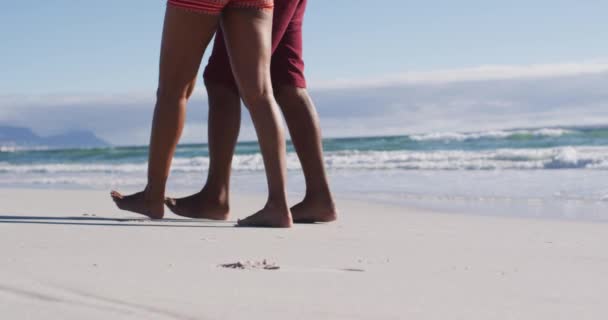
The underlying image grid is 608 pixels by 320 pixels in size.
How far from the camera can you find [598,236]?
316cm

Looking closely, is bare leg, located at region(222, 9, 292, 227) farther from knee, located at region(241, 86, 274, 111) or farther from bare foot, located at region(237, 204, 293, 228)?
bare foot, located at region(237, 204, 293, 228)

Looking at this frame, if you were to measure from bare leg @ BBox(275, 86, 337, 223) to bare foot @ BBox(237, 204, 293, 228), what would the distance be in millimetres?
329

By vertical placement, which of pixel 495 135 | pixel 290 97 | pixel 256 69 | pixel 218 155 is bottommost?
pixel 495 135

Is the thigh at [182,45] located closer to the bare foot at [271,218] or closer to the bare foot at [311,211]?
the bare foot at [271,218]

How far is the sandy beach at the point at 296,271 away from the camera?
164 cm

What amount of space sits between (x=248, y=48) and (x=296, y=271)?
115 cm

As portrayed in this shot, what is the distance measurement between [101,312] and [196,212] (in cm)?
187

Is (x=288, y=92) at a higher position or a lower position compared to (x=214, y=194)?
higher

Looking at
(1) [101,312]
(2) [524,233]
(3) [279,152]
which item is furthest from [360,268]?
(2) [524,233]

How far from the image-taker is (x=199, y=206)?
3422 mm

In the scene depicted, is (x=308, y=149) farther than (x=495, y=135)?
No

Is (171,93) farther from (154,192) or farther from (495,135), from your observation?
(495,135)

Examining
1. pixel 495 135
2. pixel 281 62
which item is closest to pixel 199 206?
pixel 281 62

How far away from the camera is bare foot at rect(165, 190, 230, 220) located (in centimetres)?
341
